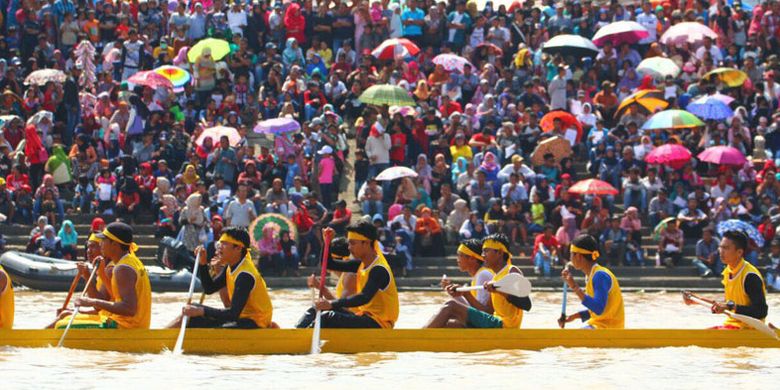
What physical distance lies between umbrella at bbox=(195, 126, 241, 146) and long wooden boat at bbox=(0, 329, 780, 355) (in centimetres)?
1262

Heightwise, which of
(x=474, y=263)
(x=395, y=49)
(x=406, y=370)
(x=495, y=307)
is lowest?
(x=406, y=370)

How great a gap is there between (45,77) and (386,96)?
6.66 m

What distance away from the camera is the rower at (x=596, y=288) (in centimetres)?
1333

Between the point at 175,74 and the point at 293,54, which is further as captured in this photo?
the point at 293,54

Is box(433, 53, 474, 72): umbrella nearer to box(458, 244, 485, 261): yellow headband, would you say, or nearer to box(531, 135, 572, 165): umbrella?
box(531, 135, 572, 165): umbrella

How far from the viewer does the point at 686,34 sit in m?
29.0

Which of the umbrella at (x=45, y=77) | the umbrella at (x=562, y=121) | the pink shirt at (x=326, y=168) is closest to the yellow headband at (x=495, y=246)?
the pink shirt at (x=326, y=168)

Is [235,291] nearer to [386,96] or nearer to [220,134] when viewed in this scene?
[220,134]

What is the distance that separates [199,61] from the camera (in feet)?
92.4

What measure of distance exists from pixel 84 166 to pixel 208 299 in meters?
5.15

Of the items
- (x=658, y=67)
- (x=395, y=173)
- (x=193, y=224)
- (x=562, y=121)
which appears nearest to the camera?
(x=193, y=224)

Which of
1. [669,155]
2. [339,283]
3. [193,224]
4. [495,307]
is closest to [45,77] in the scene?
[193,224]

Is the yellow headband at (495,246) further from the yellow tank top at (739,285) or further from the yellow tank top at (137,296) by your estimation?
the yellow tank top at (137,296)

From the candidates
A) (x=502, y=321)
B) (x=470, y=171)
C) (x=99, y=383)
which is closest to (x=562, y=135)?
(x=470, y=171)
